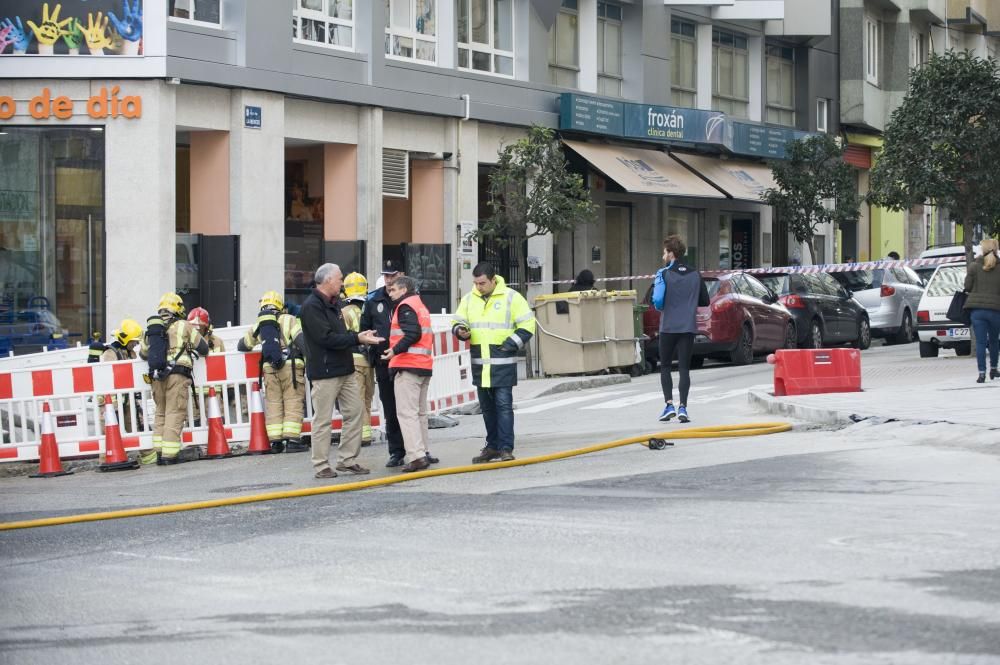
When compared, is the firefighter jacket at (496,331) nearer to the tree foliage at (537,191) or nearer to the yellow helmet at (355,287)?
the yellow helmet at (355,287)

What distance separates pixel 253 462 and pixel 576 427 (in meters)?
3.45

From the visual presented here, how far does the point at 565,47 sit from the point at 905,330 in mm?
8934

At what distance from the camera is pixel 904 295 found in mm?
33781

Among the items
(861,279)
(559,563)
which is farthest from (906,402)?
(861,279)

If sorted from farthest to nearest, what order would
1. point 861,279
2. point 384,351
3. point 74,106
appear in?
point 861,279 < point 74,106 < point 384,351

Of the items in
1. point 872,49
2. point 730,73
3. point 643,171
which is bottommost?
point 643,171

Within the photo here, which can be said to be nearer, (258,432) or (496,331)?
(496,331)

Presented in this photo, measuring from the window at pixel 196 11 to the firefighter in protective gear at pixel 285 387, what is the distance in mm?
9526

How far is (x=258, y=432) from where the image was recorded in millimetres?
16672

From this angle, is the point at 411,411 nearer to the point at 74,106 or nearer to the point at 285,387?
the point at 285,387

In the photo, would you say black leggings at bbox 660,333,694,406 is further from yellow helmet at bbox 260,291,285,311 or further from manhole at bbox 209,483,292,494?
manhole at bbox 209,483,292,494

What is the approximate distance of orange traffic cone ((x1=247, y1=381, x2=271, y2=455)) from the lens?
54.6 ft

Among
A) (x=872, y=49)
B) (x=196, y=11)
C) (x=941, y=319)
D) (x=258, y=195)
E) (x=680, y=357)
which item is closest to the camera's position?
(x=680, y=357)

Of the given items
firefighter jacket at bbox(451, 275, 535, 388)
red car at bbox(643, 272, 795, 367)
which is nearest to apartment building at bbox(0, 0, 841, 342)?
red car at bbox(643, 272, 795, 367)
